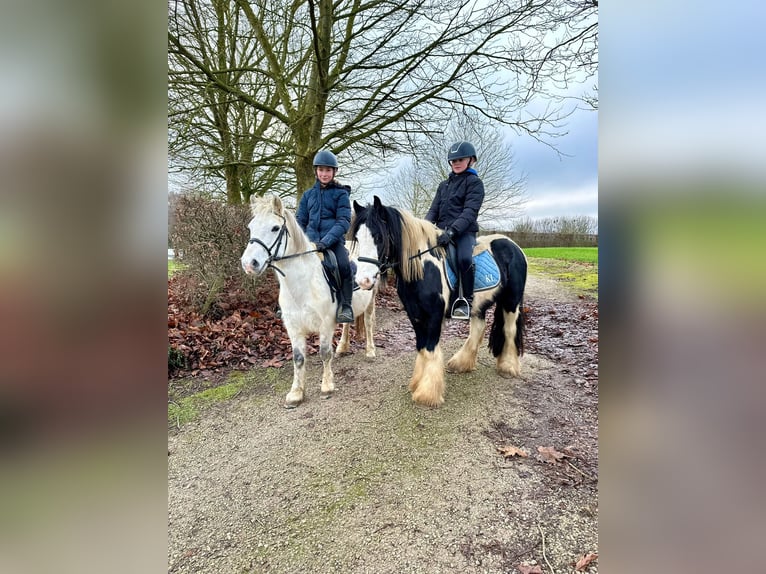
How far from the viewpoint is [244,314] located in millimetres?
5469

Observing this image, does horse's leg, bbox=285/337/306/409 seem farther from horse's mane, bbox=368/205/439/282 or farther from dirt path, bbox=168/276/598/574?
horse's mane, bbox=368/205/439/282

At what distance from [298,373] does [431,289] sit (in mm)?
1691

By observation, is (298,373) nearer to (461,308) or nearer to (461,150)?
(461,308)

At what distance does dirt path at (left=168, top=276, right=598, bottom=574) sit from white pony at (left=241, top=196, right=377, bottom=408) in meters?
0.42

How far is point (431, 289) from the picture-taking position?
3.22m

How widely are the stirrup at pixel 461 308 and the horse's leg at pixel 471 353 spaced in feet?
2.25

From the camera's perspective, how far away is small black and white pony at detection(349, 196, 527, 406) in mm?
2936

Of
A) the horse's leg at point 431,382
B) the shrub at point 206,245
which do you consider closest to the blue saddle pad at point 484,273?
the horse's leg at point 431,382

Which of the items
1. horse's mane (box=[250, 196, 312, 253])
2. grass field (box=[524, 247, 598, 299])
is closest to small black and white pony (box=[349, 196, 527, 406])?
horse's mane (box=[250, 196, 312, 253])

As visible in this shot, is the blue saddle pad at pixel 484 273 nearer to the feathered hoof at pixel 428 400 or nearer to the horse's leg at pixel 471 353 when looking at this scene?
the horse's leg at pixel 471 353

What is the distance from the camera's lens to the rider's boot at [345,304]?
3.55 metres
